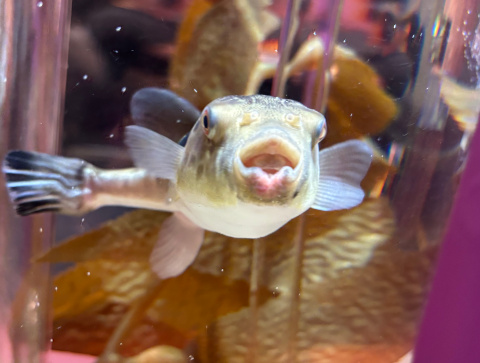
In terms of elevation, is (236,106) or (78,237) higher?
(236,106)

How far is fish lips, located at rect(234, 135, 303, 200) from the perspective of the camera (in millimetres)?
611

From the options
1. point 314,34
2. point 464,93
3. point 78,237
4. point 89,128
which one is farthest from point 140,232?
point 464,93

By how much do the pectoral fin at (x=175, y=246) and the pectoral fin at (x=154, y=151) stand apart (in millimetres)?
176

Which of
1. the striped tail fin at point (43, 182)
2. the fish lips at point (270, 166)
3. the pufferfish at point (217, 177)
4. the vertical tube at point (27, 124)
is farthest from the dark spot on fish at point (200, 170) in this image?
the vertical tube at point (27, 124)

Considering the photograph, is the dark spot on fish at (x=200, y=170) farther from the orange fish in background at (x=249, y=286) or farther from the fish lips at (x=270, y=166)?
the orange fish in background at (x=249, y=286)

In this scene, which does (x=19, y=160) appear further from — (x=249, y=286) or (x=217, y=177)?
(x=249, y=286)

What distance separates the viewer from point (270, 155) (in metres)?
0.65

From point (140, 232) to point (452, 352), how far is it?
77 centimetres

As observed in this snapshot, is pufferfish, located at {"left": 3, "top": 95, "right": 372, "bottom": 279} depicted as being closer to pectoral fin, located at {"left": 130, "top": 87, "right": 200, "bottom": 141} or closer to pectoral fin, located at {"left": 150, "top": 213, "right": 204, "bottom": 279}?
pectoral fin, located at {"left": 150, "top": 213, "right": 204, "bottom": 279}

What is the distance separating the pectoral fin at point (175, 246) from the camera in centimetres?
100

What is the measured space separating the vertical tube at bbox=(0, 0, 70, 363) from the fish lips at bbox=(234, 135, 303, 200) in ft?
2.04

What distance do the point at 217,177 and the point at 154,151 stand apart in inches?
8.5

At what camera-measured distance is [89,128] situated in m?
1.00

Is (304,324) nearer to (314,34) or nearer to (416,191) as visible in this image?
(416,191)
